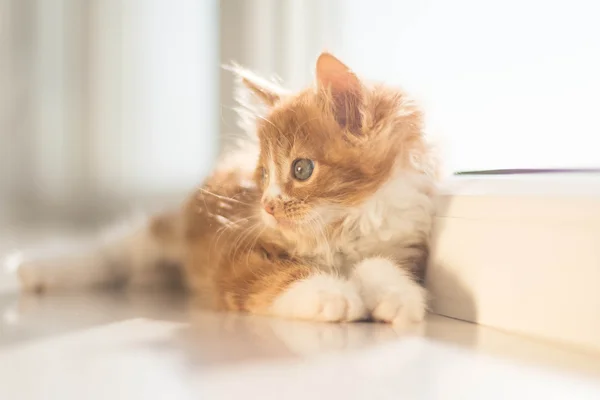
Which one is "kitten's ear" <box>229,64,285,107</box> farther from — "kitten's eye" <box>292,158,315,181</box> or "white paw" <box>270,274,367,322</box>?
"white paw" <box>270,274,367,322</box>

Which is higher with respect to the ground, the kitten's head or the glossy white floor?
the kitten's head

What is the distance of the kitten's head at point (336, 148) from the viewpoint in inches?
44.1

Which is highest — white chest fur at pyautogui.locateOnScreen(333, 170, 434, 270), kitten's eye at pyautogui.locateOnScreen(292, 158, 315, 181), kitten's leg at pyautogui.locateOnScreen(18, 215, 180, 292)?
kitten's eye at pyautogui.locateOnScreen(292, 158, 315, 181)

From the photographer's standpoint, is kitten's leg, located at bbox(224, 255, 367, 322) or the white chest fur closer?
kitten's leg, located at bbox(224, 255, 367, 322)

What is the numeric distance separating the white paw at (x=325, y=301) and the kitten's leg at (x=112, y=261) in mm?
585

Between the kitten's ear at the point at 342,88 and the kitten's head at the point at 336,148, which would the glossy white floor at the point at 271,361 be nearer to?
the kitten's head at the point at 336,148

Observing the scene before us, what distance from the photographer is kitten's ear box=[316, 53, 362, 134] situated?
44.2 inches

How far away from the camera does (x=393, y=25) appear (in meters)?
1.53

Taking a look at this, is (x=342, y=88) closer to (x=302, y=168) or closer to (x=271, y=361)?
Answer: (x=302, y=168)

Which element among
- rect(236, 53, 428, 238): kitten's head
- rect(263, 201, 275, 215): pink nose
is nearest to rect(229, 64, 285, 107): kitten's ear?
rect(236, 53, 428, 238): kitten's head

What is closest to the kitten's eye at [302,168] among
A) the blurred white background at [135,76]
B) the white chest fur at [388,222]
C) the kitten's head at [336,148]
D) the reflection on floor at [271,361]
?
the kitten's head at [336,148]

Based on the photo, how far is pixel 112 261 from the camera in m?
1.63

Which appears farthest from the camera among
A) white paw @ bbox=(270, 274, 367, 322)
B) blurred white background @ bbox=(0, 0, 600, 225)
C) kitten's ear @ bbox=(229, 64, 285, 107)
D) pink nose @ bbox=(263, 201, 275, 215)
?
blurred white background @ bbox=(0, 0, 600, 225)

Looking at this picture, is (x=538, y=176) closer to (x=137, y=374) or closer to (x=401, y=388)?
(x=401, y=388)
